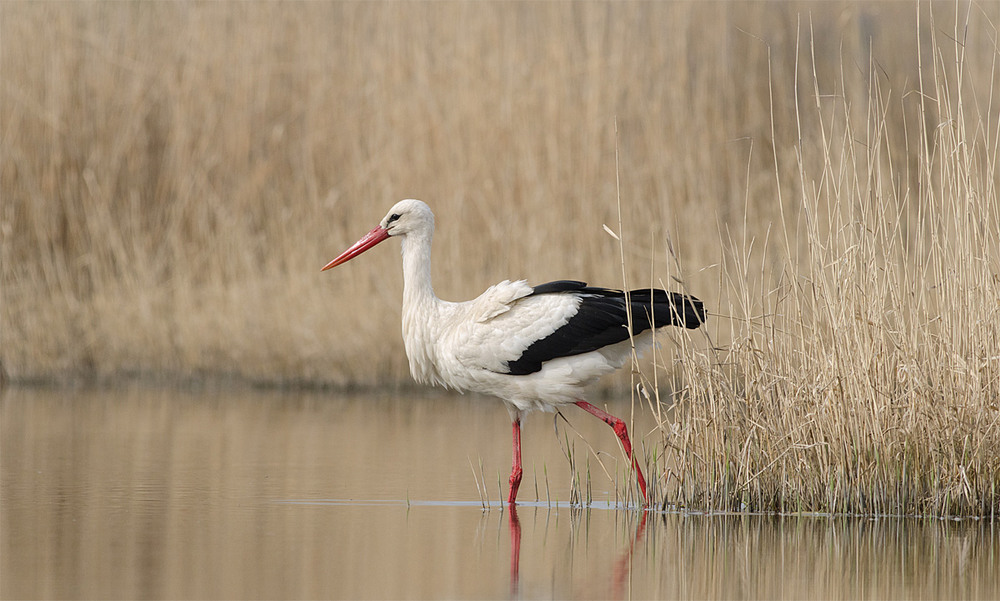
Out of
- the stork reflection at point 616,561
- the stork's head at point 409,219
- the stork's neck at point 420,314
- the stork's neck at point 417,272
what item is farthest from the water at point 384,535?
the stork's head at point 409,219

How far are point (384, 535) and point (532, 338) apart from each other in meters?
1.53

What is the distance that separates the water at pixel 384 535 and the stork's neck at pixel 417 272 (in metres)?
0.99

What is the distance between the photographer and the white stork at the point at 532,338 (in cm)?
752

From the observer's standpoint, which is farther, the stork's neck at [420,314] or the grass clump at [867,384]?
the stork's neck at [420,314]

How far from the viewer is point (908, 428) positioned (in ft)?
21.6

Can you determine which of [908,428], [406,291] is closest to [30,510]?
[406,291]

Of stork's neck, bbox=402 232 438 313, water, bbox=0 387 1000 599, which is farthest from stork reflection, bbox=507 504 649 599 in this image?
stork's neck, bbox=402 232 438 313

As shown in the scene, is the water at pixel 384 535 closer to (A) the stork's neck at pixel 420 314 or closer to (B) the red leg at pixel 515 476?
(B) the red leg at pixel 515 476

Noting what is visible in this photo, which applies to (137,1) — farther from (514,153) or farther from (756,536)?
(756,536)

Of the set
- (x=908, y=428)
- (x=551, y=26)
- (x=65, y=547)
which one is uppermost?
(x=551, y=26)

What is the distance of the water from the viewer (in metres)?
5.48

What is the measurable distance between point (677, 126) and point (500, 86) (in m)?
1.56

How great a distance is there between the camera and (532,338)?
→ 298 inches

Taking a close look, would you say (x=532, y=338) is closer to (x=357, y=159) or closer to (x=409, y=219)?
(x=409, y=219)
